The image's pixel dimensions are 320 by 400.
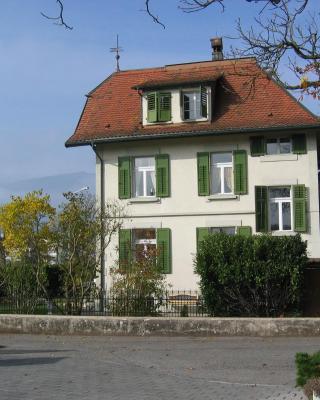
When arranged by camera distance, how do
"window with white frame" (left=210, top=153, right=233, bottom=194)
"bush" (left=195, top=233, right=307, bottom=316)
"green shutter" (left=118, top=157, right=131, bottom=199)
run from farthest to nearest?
"green shutter" (left=118, top=157, right=131, bottom=199)
"window with white frame" (left=210, top=153, right=233, bottom=194)
"bush" (left=195, top=233, right=307, bottom=316)

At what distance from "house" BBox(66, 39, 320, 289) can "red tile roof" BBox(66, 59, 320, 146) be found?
5 centimetres

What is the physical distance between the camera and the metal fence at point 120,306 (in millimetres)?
17141

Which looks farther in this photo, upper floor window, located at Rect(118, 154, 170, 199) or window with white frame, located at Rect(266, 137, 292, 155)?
upper floor window, located at Rect(118, 154, 170, 199)

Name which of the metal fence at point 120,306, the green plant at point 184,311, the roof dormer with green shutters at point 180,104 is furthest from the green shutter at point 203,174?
the green plant at point 184,311

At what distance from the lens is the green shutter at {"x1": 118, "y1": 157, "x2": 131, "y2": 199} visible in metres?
26.8

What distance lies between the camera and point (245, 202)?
2577 centimetres

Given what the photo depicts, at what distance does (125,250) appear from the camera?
20.9m

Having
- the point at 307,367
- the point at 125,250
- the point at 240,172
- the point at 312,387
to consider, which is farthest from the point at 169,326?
the point at 240,172

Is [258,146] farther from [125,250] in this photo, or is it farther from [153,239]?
[125,250]

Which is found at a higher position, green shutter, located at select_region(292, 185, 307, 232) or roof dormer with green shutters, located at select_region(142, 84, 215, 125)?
roof dormer with green shutters, located at select_region(142, 84, 215, 125)

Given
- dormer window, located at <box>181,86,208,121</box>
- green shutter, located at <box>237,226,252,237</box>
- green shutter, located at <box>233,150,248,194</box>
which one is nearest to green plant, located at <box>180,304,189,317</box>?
green shutter, located at <box>237,226,252,237</box>

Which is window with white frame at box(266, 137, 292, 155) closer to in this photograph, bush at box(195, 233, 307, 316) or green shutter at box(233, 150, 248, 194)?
green shutter at box(233, 150, 248, 194)

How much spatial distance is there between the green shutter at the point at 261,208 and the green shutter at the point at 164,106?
15.7 ft

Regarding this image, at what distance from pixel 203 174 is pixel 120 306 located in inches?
397
